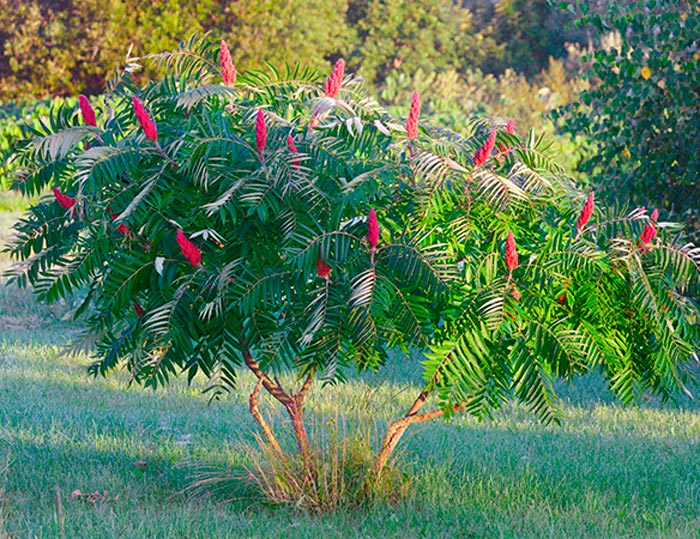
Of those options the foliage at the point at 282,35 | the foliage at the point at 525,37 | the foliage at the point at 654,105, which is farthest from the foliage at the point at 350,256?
the foliage at the point at 525,37

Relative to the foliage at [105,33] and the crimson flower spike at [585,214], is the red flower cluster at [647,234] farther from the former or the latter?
the foliage at [105,33]

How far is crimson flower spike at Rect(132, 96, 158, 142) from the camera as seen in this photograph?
13.9 ft

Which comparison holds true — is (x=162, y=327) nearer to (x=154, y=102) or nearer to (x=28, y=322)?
(x=154, y=102)

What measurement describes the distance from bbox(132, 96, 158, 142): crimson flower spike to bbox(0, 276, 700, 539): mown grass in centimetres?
185

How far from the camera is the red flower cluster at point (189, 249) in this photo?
416 centimetres

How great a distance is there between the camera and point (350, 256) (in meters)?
4.23

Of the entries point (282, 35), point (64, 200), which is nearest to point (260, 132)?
point (64, 200)

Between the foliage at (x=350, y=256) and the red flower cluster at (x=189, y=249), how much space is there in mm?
10

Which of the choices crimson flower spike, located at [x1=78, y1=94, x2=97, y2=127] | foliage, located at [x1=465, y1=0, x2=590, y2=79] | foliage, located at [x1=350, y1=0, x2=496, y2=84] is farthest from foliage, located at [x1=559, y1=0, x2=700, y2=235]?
foliage, located at [x1=465, y1=0, x2=590, y2=79]

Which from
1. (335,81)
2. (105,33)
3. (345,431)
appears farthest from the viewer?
(105,33)

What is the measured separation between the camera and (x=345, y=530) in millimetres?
4840

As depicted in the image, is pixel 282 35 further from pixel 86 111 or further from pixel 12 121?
pixel 86 111

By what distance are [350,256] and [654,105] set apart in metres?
4.70

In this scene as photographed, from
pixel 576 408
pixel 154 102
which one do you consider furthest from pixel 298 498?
pixel 576 408
